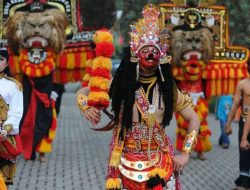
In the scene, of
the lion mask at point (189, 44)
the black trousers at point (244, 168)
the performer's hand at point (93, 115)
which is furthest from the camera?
the lion mask at point (189, 44)

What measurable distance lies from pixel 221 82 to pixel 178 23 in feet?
4.01

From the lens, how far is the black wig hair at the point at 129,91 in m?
4.98

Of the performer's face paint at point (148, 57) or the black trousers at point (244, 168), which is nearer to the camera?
the performer's face paint at point (148, 57)

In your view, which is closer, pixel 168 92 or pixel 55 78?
pixel 168 92

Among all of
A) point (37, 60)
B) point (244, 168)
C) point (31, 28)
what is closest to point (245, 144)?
point (244, 168)

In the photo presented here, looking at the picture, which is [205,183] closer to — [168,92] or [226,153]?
[226,153]

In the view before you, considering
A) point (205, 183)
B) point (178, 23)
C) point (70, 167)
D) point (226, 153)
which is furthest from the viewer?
point (226, 153)

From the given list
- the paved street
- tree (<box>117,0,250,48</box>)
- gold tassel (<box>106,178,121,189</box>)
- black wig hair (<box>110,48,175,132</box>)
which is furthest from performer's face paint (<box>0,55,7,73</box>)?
tree (<box>117,0,250,48</box>)

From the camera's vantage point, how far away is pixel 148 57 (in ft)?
16.3

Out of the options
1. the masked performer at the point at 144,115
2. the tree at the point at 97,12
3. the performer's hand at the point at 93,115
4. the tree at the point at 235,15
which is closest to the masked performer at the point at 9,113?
the masked performer at the point at 144,115

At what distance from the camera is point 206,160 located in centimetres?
1085

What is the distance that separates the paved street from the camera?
8.49 m

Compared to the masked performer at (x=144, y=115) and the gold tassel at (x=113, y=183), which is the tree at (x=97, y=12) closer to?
the masked performer at (x=144, y=115)

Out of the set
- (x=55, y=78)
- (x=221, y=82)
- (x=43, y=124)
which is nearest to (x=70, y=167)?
(x=43, y=124)
